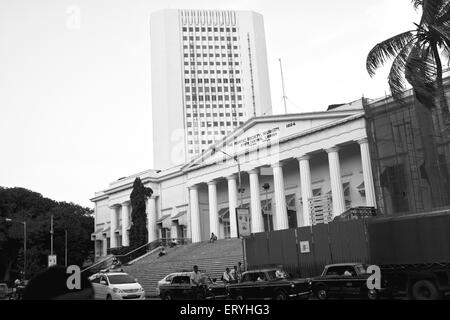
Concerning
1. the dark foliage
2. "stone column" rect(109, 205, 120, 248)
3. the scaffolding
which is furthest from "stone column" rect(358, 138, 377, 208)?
Answer: "stone column" rect(109, 205, 120, 248)

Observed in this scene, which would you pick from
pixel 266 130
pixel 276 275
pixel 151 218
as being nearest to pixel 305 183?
pixel 266 130

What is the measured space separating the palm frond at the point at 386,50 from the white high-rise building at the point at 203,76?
10878cm

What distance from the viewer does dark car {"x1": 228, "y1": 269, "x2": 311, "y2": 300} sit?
19.9 m

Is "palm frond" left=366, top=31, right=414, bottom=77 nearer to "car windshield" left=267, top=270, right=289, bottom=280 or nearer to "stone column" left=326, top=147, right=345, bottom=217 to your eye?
"car windshield" left=267, top=270, right=289, bottom=280

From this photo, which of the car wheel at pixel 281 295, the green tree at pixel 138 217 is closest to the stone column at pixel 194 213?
the green tree at pixel 138 217

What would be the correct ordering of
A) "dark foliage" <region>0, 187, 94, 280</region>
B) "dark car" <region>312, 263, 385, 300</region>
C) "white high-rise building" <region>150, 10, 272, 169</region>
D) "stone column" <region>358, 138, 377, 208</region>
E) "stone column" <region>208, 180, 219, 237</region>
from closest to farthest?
1. "dark car" <region>312, 263, 385, 300</region>
2. "stone column" <region>358, 138, 377, 208</region>
3. "stone column" <region>208, 180, 219, 237</region>
4. "dark foliage" <region>0, 187, 94, 280</region>
5. "white high-rise building" <region>150, 10, 272, 169</region>

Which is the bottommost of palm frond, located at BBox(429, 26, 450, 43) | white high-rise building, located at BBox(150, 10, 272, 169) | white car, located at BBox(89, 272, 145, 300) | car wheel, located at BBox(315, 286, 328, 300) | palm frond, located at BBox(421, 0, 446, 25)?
car wheel, located at BBox(315, 286, 328, 300)

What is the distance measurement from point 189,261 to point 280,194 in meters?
10.3

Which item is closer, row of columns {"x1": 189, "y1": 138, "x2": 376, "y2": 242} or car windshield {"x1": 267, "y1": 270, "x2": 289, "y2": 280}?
car windshield {"x1": 267, "y1": 270, "x2": 289, "y2": 280}

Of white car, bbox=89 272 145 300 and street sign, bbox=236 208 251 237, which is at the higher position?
street sign, bbox=236 208 251 237

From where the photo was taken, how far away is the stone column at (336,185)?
41.0 meters

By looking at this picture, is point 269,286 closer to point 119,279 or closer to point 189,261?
point 119,279

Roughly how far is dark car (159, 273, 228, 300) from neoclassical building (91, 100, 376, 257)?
16.3m

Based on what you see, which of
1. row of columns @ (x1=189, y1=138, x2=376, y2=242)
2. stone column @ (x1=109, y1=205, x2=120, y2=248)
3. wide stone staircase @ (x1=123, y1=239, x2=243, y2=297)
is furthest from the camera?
stone column @ (x1=109, y1=205, x2=120, y2=248)
